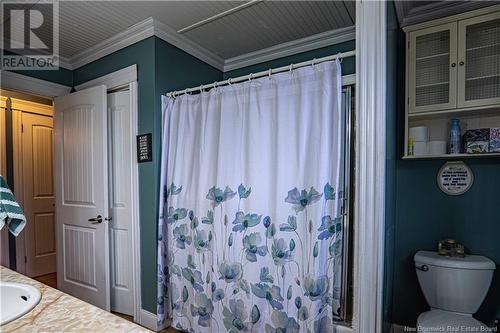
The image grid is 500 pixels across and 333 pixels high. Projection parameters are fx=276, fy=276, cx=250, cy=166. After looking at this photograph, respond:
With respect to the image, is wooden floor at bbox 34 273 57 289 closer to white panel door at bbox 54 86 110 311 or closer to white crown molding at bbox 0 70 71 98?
white panel door at bbox 54 86 110 311

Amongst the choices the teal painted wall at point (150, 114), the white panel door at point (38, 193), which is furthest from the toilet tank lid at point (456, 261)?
the white panel door at point (38, 193)

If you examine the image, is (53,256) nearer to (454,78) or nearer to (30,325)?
(30,325)

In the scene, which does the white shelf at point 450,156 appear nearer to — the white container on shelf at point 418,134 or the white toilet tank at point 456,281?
the white container on shelf at point 418,134

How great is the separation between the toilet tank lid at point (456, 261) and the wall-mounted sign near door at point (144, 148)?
2168 mm

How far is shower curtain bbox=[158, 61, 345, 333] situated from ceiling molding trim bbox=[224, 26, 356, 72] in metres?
1.00

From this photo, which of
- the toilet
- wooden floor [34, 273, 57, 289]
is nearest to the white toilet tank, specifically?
the toilet

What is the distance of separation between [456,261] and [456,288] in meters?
0.17

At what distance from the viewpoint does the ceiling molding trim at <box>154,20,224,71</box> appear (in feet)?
7.43

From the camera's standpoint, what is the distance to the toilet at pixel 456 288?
5.67 ft

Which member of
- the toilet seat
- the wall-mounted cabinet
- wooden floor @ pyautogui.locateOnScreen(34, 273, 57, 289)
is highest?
the wall-mounted cabinet

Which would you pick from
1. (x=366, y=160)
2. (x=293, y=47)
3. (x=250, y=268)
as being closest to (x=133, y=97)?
(x=293, y=47)

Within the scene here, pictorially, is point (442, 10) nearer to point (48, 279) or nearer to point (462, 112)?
point (462, 112)

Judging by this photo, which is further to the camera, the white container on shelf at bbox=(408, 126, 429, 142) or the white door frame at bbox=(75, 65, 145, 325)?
the white door frame at bbox=(75, 65, 145, 325)

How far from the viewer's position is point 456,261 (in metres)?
1.80
